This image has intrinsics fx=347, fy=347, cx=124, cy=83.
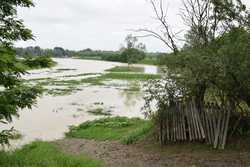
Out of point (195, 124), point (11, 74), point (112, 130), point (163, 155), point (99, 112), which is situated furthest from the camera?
point (99, 112)

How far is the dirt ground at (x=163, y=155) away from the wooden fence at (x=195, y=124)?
0.28m

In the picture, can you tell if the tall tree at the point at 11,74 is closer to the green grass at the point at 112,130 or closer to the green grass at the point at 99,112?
the green grass at the point at 112,130

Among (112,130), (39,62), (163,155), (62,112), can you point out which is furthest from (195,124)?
(62,112)

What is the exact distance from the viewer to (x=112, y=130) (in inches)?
619

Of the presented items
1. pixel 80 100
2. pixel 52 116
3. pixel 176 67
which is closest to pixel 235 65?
pixel 176 67

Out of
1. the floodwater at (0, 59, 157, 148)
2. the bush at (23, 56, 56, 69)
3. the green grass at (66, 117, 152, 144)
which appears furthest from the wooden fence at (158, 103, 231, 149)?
the floodwater at (0, 59, 157, 148)

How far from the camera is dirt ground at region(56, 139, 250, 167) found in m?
8.41

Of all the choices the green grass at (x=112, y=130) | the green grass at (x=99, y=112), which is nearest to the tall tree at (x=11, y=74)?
the green grass at (x=112, y=130)

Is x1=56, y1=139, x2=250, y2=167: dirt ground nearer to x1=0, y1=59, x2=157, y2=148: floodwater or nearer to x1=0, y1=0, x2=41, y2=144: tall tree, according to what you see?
x1=0, y1=0, x2=41, y2=144: tall tree

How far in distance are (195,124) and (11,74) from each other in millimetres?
5133

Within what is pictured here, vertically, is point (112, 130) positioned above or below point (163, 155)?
below

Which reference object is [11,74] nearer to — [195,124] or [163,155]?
[163,155]

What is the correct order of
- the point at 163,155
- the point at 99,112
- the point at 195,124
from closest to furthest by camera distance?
the point at 163,155 < the point at 195,124 < the point at 99,112

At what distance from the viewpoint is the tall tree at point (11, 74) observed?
24.9 ft
